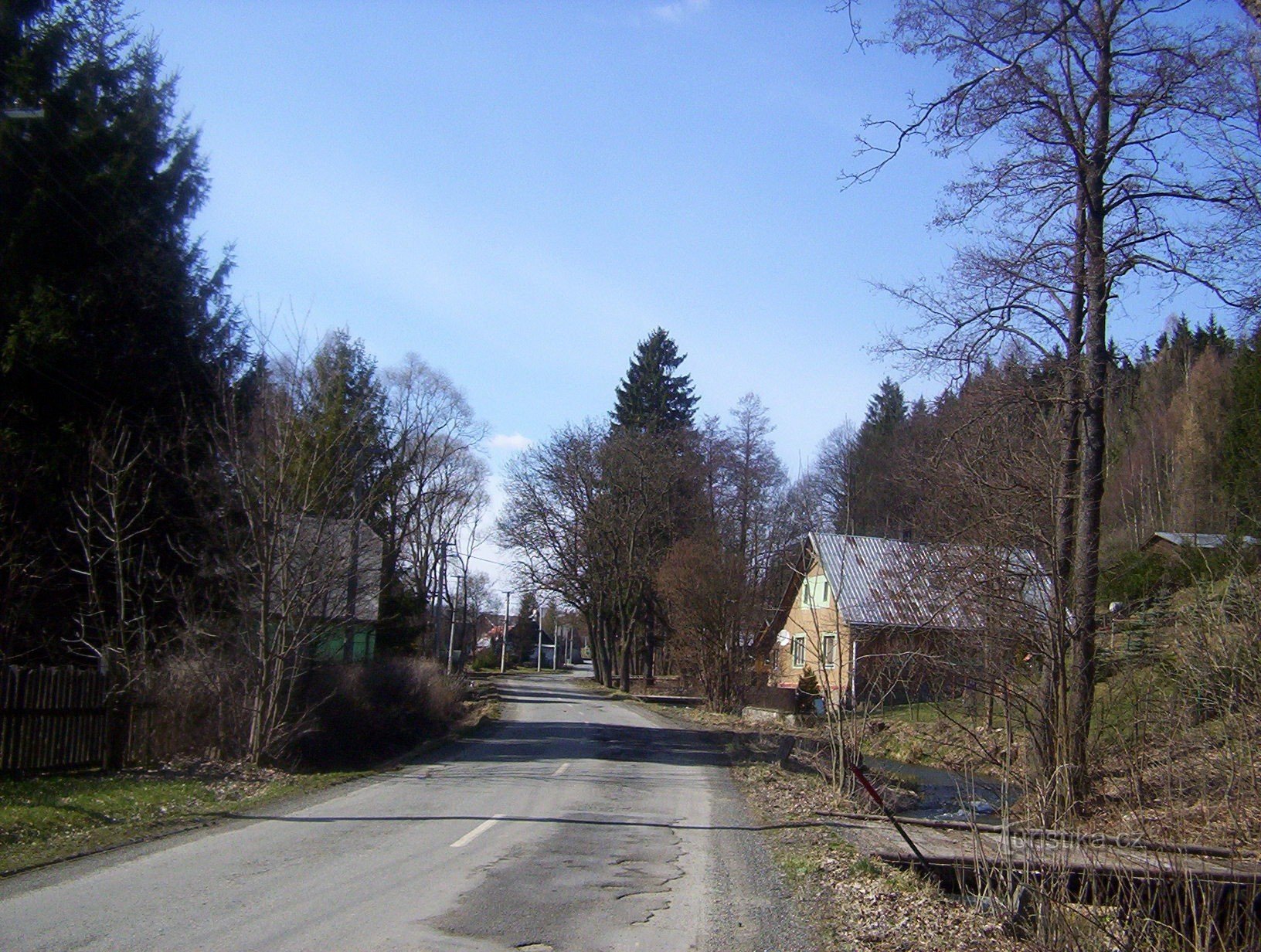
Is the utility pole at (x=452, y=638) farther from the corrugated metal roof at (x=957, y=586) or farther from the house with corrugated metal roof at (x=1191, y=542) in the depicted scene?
the corrugated metal roof at (x=957, y=586)

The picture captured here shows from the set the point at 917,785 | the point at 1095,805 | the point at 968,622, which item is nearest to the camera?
the point at 1095,805

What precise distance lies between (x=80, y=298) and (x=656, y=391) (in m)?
47.7

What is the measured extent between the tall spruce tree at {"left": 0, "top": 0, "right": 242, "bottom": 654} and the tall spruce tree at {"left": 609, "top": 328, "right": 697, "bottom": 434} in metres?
44.1

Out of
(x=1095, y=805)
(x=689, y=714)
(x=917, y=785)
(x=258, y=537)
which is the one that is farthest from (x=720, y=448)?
(x=1095, y=805)

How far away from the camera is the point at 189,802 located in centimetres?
1341

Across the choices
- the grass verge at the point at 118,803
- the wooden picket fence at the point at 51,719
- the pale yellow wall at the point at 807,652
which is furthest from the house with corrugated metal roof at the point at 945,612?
the pale yellow wall at the point at 807,652

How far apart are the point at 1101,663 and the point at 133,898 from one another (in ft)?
38.4

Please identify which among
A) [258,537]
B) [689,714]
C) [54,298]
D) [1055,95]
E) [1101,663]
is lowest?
[689,714]

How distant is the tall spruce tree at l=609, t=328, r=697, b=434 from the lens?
Answer: 6456 cm

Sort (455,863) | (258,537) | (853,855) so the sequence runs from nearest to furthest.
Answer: (455,863)
(853,855)
(258,537)

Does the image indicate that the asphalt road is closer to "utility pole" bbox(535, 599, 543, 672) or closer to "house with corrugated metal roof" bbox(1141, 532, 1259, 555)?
"house with corrugated metal roof" bbox(1141, 532, 1259, 555)

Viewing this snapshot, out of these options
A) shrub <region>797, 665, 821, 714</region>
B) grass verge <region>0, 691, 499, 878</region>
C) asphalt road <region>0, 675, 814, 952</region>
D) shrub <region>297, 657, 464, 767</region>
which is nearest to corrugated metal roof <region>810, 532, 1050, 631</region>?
asphalt road <region>0, 675, 814, 952</region>

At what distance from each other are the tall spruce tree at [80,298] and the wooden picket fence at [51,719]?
258 centimetres

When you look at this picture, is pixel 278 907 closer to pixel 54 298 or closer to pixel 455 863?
pixel 455 863
